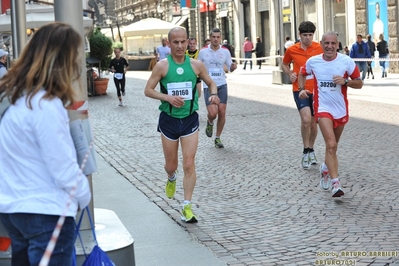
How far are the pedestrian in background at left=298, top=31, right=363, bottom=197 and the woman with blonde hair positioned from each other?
207 inches

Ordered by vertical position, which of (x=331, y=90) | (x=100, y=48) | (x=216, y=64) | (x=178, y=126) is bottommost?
(x=178, y=126)

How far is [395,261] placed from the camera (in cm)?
579

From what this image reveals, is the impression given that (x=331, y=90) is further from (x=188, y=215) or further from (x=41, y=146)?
(x=41, y=146)

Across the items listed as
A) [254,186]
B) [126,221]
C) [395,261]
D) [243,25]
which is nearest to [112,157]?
[254,186]

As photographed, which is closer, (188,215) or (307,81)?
(188,215)

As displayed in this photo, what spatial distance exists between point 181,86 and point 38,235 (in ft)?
14.4

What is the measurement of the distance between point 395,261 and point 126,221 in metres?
2.79

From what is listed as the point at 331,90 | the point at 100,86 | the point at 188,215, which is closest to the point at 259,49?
the point at 100,86

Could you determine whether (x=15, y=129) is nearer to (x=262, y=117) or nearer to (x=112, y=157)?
(x=112, y=157)

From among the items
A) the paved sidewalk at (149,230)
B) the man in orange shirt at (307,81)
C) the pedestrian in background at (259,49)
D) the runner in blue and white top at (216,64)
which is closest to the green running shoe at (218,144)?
the runner in blue and white top at (216,64)

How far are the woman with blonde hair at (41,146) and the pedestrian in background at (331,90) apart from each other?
527cm

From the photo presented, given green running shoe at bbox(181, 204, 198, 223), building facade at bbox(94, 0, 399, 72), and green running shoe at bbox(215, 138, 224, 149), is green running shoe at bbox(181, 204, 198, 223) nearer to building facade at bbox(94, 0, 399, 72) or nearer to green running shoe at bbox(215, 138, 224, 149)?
green running shoe at bbox(215, 138, 224, 149)

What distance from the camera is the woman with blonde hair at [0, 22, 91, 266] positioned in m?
3.46

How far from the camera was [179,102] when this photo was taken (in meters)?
7.59
